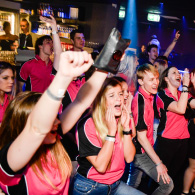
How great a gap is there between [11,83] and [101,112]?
1269mm

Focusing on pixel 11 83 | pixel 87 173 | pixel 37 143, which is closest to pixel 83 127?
pixel 87 173

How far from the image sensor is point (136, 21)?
12.1 meters

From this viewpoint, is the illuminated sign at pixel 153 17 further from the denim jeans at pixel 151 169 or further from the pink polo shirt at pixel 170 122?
the denim jeans at pixel 151 169

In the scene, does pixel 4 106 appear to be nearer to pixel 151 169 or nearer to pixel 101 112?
pixel 101 112

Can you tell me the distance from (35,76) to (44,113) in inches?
94.9

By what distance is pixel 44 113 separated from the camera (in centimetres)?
74

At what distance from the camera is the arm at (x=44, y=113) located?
0.74 m

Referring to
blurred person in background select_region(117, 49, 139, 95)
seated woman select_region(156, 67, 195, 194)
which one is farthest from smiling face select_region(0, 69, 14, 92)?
seated woman select_region(156, 67, 195, 194)

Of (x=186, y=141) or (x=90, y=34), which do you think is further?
(x=90, y=34)

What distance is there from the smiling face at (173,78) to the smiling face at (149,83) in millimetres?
254

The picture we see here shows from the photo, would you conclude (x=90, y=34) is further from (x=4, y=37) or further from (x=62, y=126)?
(x=62, y=126)

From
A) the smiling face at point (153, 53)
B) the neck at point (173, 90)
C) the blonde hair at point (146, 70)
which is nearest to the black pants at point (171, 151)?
the neck at point (173, 90)

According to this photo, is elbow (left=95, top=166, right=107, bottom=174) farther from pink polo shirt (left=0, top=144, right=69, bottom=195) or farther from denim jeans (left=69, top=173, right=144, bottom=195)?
pink polo shirt (left=0, top=144, right=69, bottom=195)

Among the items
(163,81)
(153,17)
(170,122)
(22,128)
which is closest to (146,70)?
(163,81)
